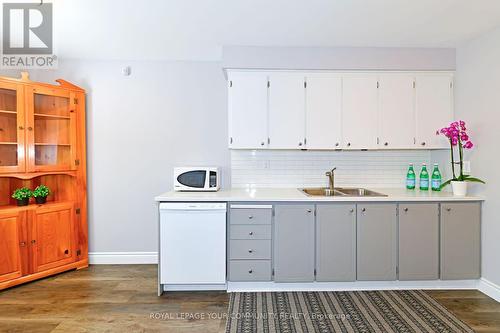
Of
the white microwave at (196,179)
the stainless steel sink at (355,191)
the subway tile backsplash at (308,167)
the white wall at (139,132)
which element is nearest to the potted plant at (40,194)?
the white wall at (139,132)

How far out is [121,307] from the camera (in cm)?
267

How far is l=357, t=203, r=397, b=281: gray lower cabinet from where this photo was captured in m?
2.95

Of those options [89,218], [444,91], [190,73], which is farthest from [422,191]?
[89,218]

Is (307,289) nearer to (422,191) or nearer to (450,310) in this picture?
(450,310)

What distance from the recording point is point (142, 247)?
3.74 metres

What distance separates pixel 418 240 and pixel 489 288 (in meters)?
0.74

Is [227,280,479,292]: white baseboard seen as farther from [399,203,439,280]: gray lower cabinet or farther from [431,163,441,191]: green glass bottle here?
[431,163,441,191]: green glass bottle

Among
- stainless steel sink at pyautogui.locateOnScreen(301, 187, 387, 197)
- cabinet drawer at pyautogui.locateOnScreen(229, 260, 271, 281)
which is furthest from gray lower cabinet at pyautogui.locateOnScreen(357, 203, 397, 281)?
cabinet drawer at pyautogui.locateOnScreen(229, 260, 271, 281)

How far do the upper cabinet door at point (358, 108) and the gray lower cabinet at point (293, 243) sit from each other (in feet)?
3.16

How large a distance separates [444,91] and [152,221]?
11.8 ft

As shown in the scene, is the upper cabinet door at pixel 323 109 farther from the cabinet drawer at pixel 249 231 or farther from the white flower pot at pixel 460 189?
the white flower pot at pixel 460 189

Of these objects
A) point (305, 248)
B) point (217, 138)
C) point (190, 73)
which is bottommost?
point (305, 248)

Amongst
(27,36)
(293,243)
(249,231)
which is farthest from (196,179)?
(27,36)

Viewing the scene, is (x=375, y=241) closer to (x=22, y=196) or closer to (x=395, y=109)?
(x=395, y=109)
